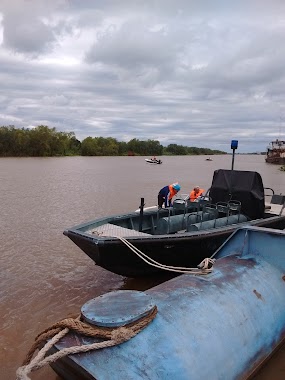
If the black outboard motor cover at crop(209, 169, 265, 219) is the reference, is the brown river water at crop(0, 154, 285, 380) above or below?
below

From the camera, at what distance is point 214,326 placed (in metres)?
3.87

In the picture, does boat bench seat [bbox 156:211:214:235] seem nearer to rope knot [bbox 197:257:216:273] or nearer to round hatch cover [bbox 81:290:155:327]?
rope knot [bbox 197:257:216:273]

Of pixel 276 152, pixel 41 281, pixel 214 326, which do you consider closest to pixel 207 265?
pixel 214 326

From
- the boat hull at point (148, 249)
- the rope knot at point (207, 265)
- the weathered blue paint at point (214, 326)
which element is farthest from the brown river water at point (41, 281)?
the rope knot at point (207, 265)

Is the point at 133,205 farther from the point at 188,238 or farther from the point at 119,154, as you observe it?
the point at 119,154

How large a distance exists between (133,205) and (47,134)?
2806 inches

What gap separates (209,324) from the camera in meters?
3.84

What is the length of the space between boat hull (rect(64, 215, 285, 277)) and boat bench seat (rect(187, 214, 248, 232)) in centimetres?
56

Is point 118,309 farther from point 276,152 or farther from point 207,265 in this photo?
point 276,152

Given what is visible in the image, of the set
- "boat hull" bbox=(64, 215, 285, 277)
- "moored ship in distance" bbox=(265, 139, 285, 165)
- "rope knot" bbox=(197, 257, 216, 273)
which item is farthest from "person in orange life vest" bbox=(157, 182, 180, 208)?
"moored ship in distance" bbox=(265, 139, 285, 165)

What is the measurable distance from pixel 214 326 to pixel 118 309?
108cm

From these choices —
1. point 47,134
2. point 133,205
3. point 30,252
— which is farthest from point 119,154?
point 30,252

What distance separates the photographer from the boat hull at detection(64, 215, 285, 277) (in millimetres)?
6707

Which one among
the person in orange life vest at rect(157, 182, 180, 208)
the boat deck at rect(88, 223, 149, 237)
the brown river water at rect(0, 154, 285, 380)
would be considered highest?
the person in orange life vest at rect(157, 182, 180, 208)
